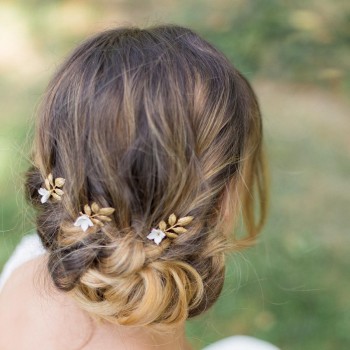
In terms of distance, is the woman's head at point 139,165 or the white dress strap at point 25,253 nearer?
the woman's head at point 139,165

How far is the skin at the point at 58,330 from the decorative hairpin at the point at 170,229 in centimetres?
27

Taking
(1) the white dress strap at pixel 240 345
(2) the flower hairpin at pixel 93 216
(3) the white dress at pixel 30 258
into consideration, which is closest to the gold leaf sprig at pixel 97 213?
(2) the flower hairpin at pixel 93 216

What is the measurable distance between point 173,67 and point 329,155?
6.24 ft

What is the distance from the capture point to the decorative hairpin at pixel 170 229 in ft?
4.42

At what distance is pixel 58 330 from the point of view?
1.51m

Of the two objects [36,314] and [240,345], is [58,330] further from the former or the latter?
[240,345]

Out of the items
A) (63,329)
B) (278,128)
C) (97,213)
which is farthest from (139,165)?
(278,128)

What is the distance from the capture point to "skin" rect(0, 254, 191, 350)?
1.50m

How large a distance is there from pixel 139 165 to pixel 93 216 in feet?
0.47

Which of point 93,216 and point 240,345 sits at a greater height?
point 93,216

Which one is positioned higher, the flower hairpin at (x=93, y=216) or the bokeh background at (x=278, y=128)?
the flower hairpin at (x=93, y=216)

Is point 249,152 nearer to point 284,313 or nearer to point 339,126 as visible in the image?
point 284,313

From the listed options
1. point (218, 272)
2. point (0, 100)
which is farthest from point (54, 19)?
point (218, 272)

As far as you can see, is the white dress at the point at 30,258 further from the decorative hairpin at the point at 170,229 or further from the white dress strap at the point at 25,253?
the decorative hairpin at the point at 170,229
